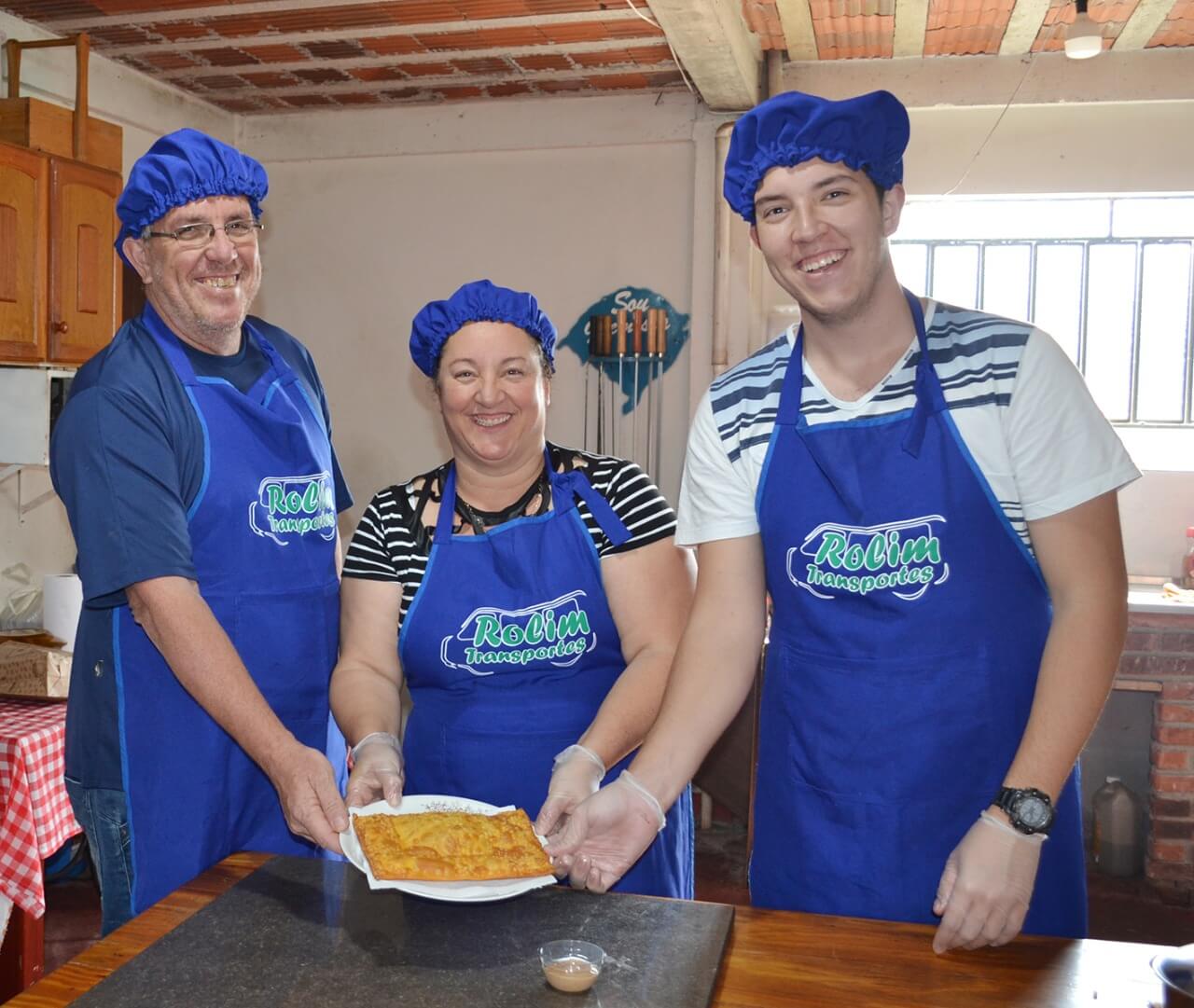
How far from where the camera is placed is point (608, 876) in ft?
5.75

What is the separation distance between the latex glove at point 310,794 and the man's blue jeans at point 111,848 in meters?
0.39

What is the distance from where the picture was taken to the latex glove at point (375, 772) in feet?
6.38

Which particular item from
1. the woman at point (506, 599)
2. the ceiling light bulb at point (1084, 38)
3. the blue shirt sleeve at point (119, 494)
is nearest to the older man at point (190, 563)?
the blue shirt sleeve at point (119, 494)

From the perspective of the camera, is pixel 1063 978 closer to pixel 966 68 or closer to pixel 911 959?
pixel 911 959

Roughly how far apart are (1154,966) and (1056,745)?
1.27ft

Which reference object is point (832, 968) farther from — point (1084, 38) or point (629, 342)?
point (629, 342)

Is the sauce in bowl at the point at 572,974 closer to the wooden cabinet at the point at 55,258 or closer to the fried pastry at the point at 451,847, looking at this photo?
the fried pastry at the point at 451,847

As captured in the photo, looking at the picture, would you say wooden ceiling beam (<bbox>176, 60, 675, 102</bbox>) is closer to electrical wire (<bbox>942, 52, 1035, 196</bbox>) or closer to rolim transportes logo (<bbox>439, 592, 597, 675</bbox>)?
electrical wire (<bbox>942, 52, 1035, 196</bbox>)

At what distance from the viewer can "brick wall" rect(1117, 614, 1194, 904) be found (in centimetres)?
446

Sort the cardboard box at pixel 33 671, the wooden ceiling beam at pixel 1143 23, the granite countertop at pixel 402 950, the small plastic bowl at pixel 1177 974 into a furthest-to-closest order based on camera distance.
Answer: the wooden ceiling beam at pixel 1143 23 → the cardboard box at pixel 33 671 → the granite countertop at pixel 402 950 → the small plastic bowl at pixel 1177 974

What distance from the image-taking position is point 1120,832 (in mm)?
4715

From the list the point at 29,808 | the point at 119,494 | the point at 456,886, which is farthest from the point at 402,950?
the point at 29,808

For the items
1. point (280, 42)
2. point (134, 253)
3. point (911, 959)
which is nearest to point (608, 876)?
point (911, 959)

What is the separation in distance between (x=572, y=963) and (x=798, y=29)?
423 centimetres
